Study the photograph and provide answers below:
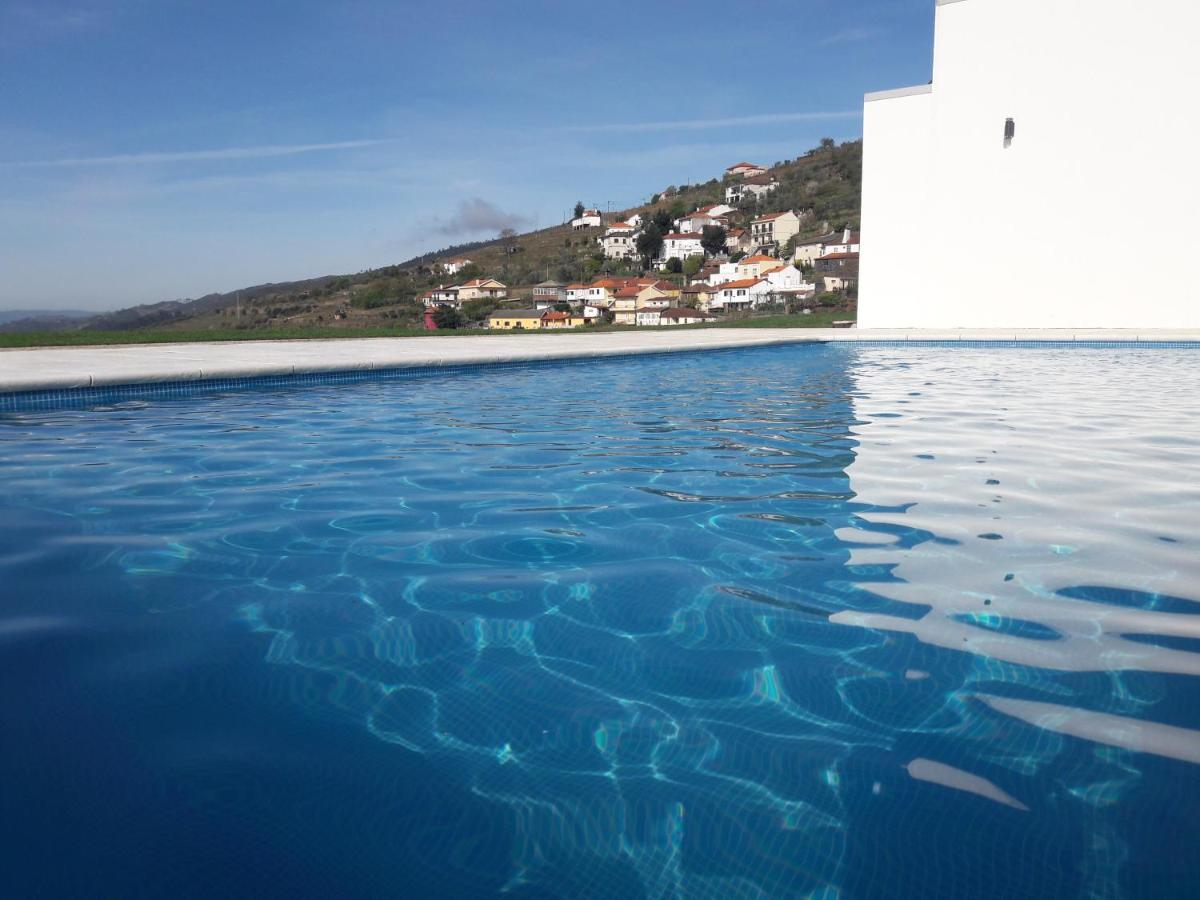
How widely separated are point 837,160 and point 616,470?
95.9 meters

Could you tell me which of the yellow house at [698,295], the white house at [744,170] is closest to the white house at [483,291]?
the yellow house at [698,295]

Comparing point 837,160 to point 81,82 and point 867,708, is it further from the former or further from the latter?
point 867,708

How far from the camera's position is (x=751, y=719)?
1.79 m

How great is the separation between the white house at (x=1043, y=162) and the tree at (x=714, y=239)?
76.5 meters

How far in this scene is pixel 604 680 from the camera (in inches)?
77.8

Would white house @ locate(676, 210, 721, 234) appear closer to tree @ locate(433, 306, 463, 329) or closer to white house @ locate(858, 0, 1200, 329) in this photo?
tree @ locate(433, 306, 463, 329)

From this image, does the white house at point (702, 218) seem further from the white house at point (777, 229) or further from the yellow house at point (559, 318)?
the yellow house at point (559, 318)

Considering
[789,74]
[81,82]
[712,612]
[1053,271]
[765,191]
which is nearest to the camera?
[712,612]

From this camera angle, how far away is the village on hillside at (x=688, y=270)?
58.1 metres

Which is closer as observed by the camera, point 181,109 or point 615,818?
point 615,818

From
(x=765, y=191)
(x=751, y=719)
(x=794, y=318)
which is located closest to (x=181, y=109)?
(x=794, y=318)

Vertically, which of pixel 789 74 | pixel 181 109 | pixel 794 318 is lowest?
pixel 794 318

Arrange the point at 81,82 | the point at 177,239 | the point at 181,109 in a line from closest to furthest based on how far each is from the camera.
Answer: the point at 81,82 < the point at 181,109 < the point at 177,239

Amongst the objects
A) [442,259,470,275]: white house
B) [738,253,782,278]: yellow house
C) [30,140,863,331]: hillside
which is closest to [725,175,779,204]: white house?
[30,140,863,331]: hillside
